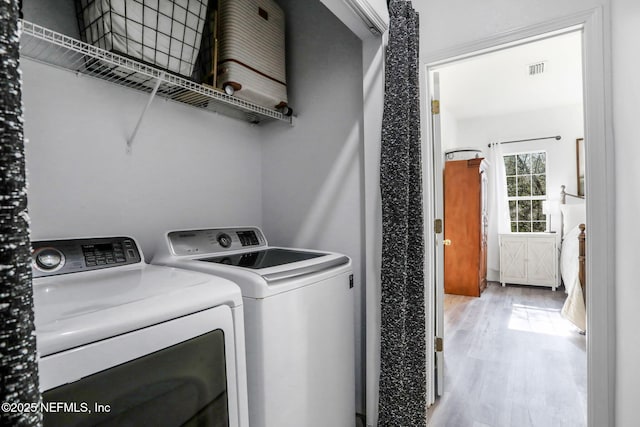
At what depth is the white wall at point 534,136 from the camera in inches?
187

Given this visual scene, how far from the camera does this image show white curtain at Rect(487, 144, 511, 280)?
520cm

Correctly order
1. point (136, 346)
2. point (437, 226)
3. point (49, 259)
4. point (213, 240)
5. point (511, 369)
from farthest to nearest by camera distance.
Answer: point (511, 369) < point (437, 226) < point (213, 240) < point (49, 259) < point (136, 346)

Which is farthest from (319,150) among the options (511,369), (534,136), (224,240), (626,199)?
(534,136)

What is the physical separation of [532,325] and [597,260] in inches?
93.8

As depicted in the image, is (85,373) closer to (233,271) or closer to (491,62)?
(233,271)

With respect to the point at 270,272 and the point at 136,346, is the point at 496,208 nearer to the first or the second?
the point at 270,272

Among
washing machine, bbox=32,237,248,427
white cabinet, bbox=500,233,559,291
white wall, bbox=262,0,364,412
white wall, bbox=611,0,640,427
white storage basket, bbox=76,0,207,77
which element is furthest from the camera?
white cabinet, bbox=500,233,559,291

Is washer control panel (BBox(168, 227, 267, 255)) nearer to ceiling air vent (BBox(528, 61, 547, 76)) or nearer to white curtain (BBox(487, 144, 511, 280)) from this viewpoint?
ceiling air vent (BBox(528, 61, 547, 76))

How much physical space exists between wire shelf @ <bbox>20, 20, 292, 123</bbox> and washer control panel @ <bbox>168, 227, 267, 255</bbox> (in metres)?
0.67

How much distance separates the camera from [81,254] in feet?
3.94

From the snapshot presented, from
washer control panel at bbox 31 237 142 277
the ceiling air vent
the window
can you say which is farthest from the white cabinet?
washer control panel at bbox 31 237 142 277

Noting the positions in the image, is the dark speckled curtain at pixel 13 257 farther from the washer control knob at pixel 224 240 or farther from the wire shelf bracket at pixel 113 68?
the washer control knob at pixel 224 240

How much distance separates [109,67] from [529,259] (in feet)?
17.9

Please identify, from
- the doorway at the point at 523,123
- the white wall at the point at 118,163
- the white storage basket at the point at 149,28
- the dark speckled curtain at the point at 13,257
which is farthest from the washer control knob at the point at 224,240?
the doorway at the point at 523,123
